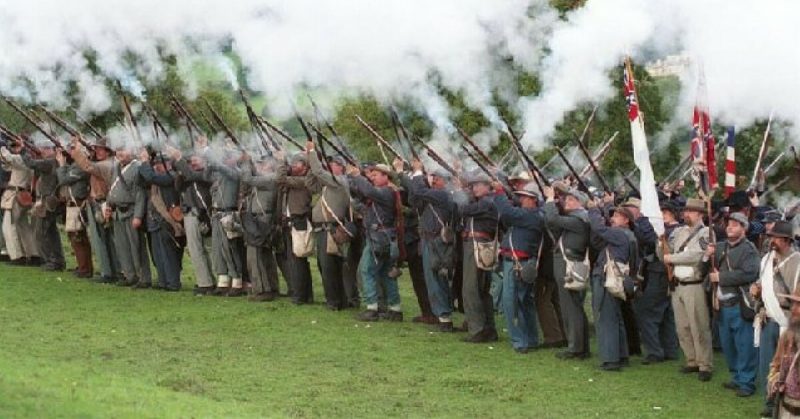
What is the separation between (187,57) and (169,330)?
4552mm

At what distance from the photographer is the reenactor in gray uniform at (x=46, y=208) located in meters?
22.1

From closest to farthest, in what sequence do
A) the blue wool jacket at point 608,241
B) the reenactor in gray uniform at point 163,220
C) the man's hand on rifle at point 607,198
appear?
the blue wool jacket at point 608,241 < the man's hand on rifle at point 607,198 < the reenactor in gray uniform at point 163,220

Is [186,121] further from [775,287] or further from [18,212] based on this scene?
[775,287]

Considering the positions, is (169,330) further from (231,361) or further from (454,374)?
(454,374)

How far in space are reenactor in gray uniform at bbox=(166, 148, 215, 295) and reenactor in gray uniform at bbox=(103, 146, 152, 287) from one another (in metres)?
0.63

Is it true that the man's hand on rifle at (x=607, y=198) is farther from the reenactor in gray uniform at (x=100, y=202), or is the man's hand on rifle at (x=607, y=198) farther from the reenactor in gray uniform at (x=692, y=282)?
the reenactor in gray uniform at (x=100, y=202)

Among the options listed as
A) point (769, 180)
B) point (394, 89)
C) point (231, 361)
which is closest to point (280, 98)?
point (394, 89)

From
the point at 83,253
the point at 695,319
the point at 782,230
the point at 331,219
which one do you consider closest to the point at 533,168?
the point at 695,319

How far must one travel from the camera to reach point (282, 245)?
2056 centimetres

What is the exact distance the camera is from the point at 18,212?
23.0 m

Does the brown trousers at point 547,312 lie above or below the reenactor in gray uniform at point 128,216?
below

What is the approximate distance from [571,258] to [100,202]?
778cm

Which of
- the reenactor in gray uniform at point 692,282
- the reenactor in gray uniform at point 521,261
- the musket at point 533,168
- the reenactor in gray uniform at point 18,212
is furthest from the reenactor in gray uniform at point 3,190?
the reenactor in gray uniform at point 692,282

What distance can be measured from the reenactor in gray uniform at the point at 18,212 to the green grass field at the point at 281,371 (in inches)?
125
